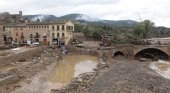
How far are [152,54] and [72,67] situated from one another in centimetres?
2583

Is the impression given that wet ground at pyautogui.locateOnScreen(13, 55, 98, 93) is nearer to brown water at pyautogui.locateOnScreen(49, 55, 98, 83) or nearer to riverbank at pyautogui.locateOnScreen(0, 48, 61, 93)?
brown water at pyautogui.locateOnScreen(49, 55, 98, 83)

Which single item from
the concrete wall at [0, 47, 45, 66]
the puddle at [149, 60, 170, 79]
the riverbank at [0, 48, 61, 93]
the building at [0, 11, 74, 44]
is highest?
the building at [0, 11, 74, 44]

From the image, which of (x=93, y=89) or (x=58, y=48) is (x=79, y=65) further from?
(x=93, y=89)

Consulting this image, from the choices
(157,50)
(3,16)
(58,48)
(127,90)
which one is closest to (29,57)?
(58,48)

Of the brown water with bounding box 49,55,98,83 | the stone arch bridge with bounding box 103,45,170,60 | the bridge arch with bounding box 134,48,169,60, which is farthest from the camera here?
the bridge arch with bounding box 134,48,169,60

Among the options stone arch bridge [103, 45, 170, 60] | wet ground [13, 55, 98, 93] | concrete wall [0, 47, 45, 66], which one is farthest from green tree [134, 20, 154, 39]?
concrete wall [0, 47, 45, 66]

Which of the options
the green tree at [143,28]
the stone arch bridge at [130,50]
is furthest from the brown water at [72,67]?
the green tree at [143,28]

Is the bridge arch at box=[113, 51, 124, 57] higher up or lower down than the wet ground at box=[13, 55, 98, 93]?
higher up

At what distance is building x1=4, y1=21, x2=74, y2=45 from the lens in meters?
94.3

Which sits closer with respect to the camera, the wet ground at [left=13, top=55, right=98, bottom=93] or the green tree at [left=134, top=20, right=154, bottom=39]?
the wet ground at [left=13, top=55, right=98, bottom=93]

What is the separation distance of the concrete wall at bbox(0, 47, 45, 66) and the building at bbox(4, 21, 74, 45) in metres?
10.4

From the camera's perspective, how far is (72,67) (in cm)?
6744

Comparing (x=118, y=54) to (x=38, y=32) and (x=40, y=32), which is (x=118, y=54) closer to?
(x=40, y=32)

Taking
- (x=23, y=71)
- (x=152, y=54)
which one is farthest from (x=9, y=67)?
(x=152, y=54)
